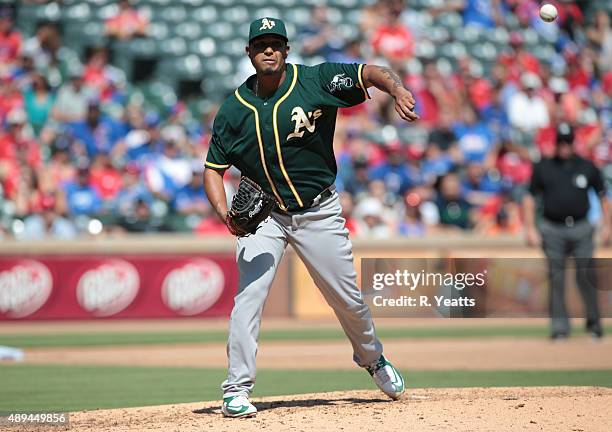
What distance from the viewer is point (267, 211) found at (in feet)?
19.9

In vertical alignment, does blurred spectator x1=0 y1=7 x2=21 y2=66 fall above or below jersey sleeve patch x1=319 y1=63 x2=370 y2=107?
above

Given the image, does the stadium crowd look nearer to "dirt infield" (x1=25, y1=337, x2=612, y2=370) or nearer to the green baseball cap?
"dirt infield" (x1=25, y1=337, x2=612, y2=370)

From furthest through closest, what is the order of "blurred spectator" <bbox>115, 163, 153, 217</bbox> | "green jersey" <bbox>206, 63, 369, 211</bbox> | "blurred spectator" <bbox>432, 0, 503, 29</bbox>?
1. "blurred spectator" <bbox>432, 0, 503, 29</bbox>
2. "blurred spectator" <bbox>115, 163, 153, 217</bbox>
3. "green jersey" <bbox>206, 63, 369, 211</bbox>

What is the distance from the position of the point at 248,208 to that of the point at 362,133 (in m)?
10.7

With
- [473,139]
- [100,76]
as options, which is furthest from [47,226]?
[473,139]

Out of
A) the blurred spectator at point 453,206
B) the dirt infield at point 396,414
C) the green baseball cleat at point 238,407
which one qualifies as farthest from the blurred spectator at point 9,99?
the green baseball cleat at point 238,407

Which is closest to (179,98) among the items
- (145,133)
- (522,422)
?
(145,133)

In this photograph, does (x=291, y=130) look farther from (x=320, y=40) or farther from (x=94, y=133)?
(x=320, y=40)

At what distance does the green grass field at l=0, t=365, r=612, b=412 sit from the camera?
7.66 m

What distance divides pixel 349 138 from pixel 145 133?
299cm

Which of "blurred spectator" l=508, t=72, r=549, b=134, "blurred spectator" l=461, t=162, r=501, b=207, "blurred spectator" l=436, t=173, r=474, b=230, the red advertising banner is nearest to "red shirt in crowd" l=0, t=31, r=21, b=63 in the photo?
the red advertising banner

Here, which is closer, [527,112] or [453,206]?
[453,206]

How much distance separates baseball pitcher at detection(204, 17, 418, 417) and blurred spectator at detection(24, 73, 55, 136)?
406 inches

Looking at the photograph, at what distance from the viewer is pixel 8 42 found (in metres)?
16.8
